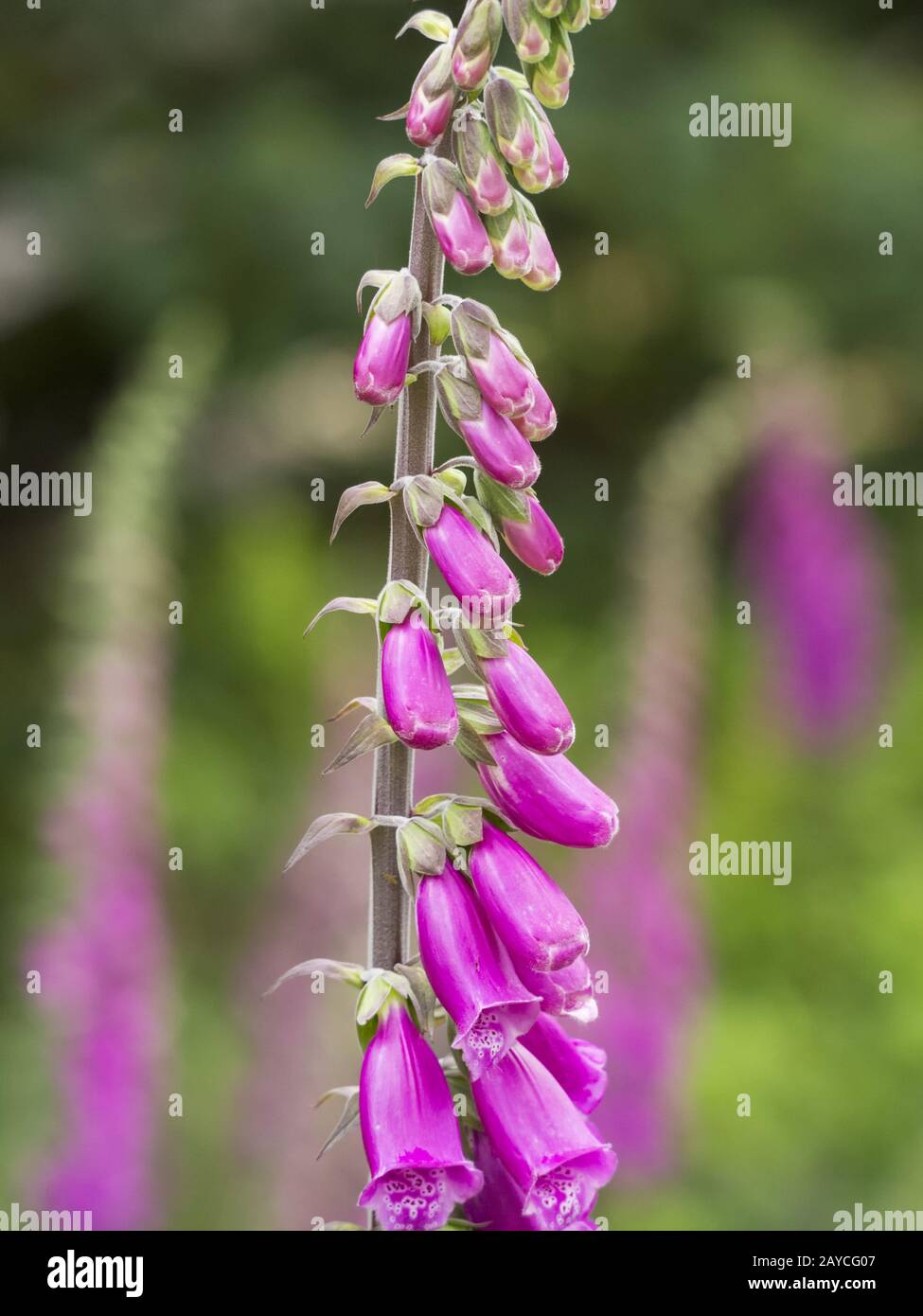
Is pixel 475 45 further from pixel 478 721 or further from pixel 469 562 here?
pixel 478 721

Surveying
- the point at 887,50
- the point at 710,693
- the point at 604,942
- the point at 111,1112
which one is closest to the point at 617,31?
the point at 887,50

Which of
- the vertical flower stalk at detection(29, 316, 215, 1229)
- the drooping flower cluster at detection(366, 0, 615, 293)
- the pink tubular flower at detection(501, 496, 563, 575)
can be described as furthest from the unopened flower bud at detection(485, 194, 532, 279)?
the vertical flower stalk at detection(29, 316, 215, 1229)

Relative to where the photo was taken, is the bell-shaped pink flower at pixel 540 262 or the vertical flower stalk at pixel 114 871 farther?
the vertical flower stalk at pixel 114 871

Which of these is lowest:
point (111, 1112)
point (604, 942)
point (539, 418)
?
point (111, 1112)

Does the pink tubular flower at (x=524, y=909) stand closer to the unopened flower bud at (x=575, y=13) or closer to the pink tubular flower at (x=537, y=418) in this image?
the pink tubular flower at (x=537, y=418)

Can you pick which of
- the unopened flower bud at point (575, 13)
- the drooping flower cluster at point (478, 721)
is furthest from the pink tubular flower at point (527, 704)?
the unopened flower bud at point (575, 13)
